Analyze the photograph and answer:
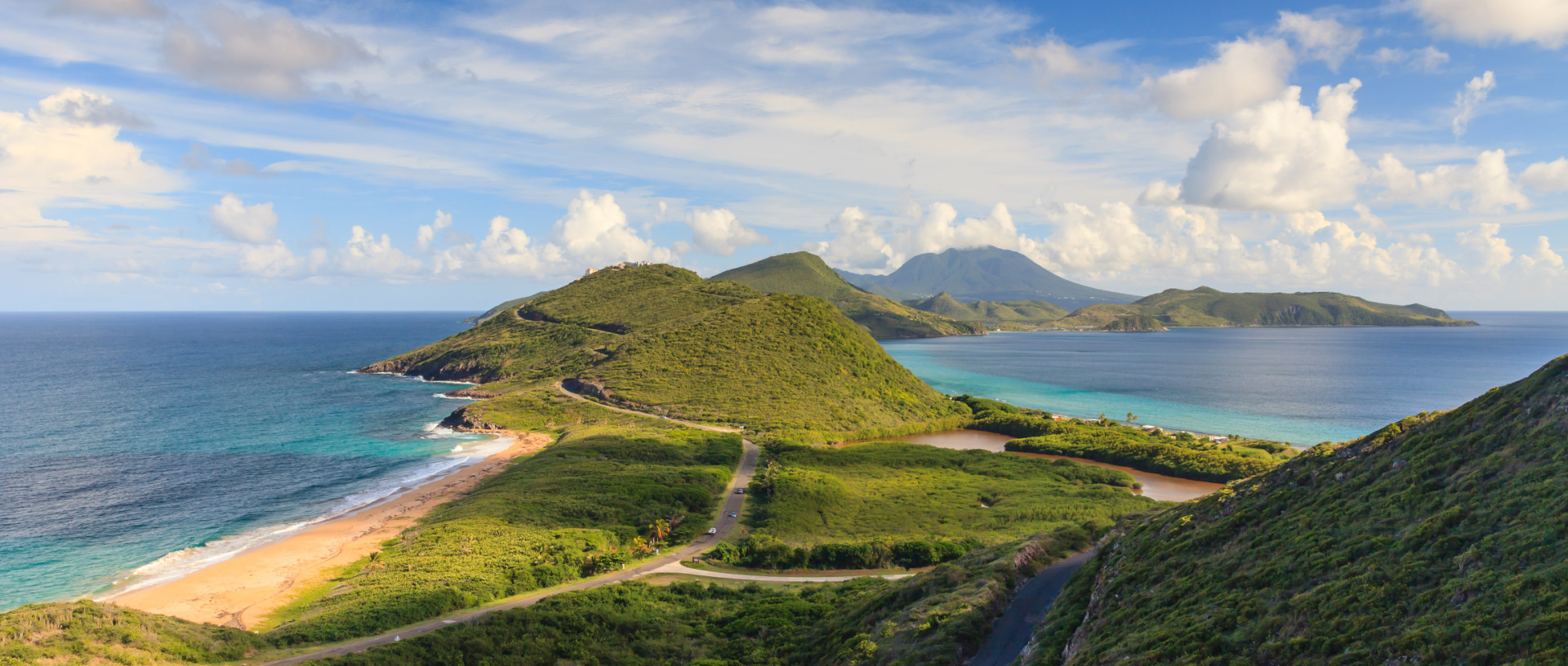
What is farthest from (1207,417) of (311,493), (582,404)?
(311,493)

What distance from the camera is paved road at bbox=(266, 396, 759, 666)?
3063 centimetres

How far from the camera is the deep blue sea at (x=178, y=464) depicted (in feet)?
172

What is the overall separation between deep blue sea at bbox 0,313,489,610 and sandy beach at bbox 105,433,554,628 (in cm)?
360

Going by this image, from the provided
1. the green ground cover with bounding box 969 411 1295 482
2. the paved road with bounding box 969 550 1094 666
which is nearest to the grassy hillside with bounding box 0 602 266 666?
the paved road with bounding box 969 550 1094 666

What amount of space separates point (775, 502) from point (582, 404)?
60360 mm

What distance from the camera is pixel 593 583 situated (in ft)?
143

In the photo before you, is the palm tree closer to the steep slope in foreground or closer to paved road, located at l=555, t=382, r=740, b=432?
the steep slope in foreground

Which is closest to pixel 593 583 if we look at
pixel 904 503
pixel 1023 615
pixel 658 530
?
pixel 658 530

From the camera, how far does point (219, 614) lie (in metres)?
40.3

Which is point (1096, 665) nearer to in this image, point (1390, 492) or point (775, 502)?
point (1390, 492)

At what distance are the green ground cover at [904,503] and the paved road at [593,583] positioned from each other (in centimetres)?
222

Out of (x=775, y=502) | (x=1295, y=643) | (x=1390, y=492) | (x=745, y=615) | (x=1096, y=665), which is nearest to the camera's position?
(x=1295, y=643)

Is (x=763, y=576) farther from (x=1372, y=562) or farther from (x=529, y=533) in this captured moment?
(x=1372, y=562)

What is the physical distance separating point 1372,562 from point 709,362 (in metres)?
106
